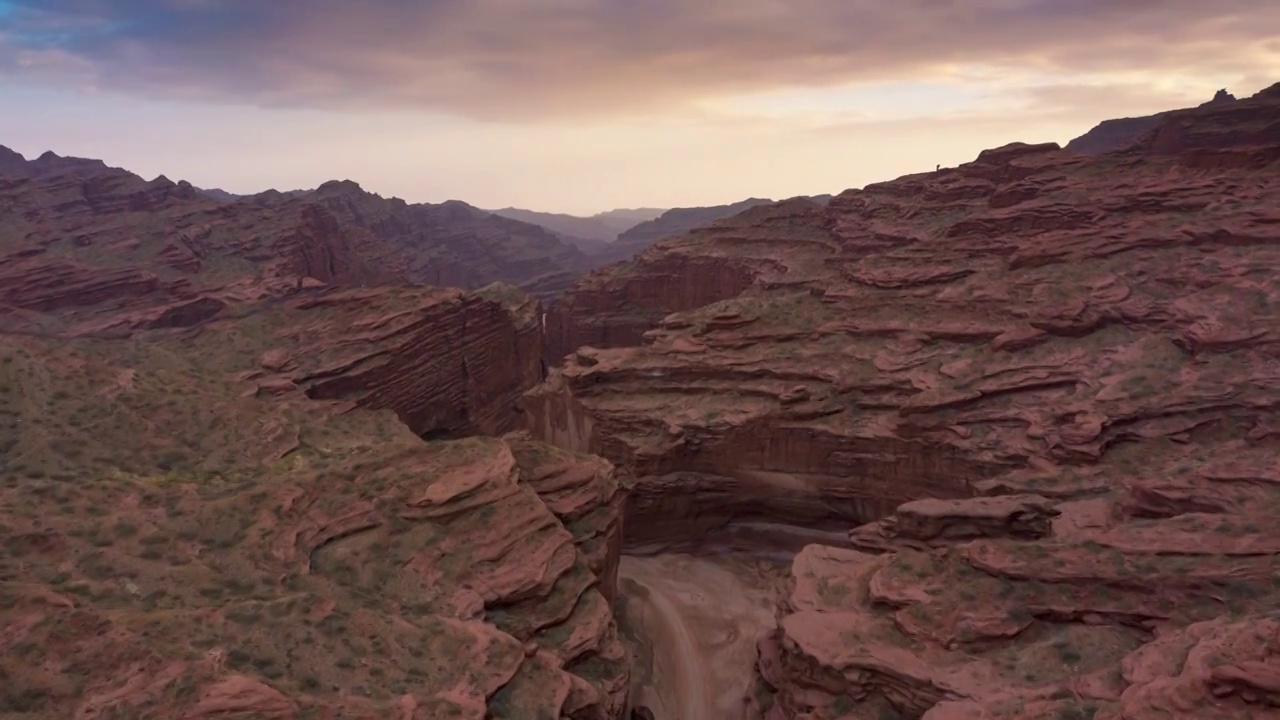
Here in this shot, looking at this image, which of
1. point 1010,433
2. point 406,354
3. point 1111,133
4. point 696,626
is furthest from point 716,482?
point 1111,133

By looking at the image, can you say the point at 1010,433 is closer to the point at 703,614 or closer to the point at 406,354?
the point at 703,614

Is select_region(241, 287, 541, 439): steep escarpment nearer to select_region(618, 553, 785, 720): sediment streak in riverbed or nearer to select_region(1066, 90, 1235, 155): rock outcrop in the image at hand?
select_region(618, 553, 785, 720): sediment streak in riverbed

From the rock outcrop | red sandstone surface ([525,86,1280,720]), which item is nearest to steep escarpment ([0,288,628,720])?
red sandstone surface ([525,86,1280,720])

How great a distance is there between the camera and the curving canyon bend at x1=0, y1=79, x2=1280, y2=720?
671 inches

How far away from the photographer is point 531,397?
41344 mm

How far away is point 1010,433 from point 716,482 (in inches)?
526

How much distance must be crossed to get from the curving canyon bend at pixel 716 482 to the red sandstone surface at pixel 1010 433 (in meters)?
0.14

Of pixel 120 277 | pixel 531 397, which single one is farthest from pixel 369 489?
pixel 120 277

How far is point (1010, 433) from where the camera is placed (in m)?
30.8

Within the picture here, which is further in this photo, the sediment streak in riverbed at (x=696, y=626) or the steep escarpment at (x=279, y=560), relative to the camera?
the sediment streak in riverbed at (x=696, y=626)

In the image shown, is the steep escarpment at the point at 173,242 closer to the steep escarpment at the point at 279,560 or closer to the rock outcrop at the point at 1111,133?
the steep escarpment at the point at 279,560

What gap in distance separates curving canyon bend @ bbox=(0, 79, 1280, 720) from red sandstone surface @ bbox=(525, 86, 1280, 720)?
5.6 inches

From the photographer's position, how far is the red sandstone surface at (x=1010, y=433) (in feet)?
59.3

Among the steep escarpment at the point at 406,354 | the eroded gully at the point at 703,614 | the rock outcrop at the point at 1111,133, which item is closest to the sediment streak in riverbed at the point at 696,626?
the eroded gully at the point at 703,614
